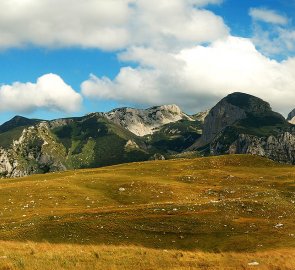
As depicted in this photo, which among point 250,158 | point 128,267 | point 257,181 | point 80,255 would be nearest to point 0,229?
point 80,255

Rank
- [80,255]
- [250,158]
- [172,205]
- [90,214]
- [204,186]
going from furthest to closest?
[250,158], [204,186], [172,205], [90,214], [80,255]

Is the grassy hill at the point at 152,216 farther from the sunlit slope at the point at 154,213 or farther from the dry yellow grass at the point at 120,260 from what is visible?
the dry yellow grass at the point at 120,260

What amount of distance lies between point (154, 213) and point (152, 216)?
6.32 ft

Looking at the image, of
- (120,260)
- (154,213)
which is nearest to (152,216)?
(154,213)

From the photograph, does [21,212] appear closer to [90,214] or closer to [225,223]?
[90,214]

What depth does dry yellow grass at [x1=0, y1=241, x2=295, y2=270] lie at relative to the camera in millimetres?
24000

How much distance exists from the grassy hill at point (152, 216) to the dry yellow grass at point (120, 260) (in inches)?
13.1

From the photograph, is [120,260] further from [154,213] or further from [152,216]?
[154,213]

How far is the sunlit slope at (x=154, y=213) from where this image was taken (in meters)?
44.6

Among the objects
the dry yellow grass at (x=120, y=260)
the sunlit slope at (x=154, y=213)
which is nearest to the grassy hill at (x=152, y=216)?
the sunlit slope at (x=154, y=213)

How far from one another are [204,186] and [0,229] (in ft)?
150

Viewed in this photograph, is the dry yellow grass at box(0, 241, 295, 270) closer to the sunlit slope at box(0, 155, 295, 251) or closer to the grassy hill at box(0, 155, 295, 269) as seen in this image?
the grassy hill at box(0, 155, 295, 269)

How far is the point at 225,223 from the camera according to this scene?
49031 millimetres

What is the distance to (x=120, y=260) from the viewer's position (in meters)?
26.3
